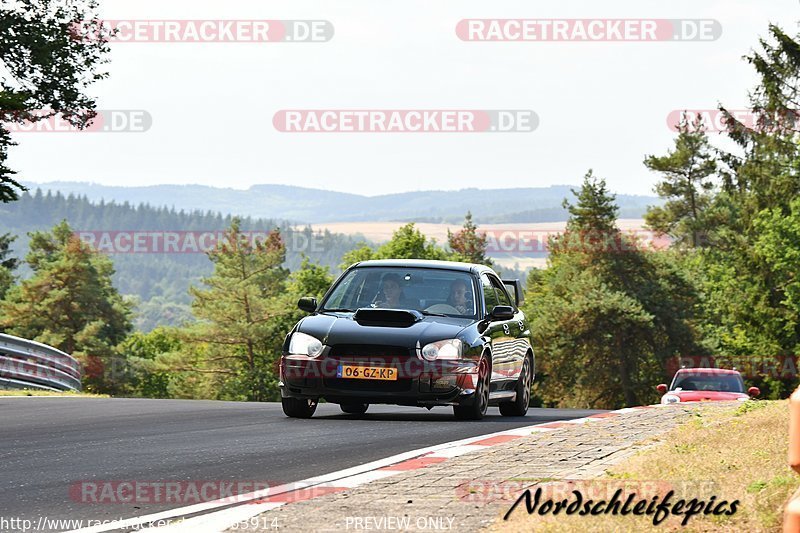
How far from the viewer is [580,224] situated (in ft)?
258

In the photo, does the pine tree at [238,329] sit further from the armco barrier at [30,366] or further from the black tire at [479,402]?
the black tire at [479,402]

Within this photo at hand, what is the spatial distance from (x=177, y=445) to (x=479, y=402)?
4.22m

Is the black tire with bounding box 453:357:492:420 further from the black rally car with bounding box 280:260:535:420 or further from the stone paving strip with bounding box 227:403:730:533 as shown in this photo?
the stone paving strip with bounding box 227:403:730:533

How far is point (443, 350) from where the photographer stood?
1370 centimetres

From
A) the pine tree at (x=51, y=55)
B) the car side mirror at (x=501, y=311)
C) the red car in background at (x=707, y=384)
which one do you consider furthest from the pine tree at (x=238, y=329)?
the car side mirror at (x=501, y=311)

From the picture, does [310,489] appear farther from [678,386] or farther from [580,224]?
[580,224]

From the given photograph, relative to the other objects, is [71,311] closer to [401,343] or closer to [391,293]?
[391,293]

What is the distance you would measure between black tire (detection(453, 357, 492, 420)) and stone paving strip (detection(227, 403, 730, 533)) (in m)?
2.22

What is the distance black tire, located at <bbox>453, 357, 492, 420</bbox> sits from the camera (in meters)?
14.1

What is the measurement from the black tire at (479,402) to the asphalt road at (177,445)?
0.57ft

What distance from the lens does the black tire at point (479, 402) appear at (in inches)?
556

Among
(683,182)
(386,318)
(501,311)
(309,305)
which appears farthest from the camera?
(683,182)

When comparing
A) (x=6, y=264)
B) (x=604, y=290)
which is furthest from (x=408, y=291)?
(x=6, y=264)

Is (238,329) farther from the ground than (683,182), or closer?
closer
